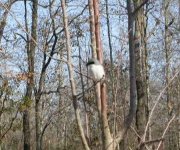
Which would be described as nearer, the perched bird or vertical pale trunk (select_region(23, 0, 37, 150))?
the perched bird

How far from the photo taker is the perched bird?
285 cm

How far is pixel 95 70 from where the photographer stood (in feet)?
10.1

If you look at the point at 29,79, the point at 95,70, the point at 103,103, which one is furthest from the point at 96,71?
the point at 29,79

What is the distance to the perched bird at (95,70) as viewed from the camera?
285 cm

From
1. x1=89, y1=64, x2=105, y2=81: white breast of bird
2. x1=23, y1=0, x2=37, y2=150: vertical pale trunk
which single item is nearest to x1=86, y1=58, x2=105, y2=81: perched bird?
x1=89, y1=64, x2=105, y2=81: white breast of bird

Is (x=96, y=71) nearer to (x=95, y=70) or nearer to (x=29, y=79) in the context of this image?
(x=95, y=70)

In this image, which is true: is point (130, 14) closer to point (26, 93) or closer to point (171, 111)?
point (26, 93)

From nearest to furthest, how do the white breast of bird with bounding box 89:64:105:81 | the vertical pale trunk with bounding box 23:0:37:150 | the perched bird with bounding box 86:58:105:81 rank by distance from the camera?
1. the perched bird with bounding box 86:58:105:81
2. the white breast of bird with bounding box 89:64:105:81
3. the vertical pale trunk with bounding box 23:0:37:150

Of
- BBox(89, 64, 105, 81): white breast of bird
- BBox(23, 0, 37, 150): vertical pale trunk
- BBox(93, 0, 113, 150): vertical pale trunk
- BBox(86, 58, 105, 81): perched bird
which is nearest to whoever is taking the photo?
BBox(93, 0, 113, 150): vertical pale trunk

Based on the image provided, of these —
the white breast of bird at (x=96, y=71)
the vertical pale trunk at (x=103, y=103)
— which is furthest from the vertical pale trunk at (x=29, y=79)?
the vertical pale trunk at (x=103, y=103)

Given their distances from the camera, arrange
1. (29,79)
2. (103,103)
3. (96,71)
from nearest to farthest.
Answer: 1. (103,103)
2. (96,71)
3. (29,79)

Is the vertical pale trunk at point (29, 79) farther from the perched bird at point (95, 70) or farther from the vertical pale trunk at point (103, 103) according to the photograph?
the vertical pale trunk at point (103, 103)

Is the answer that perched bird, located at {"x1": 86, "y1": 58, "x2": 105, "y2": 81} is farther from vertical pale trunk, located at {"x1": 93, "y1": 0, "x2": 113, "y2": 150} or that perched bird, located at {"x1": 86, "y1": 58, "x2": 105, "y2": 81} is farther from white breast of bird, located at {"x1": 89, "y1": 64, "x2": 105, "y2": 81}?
vertical pale trunk, located at {"x1": 93, "y1": 0, "x2": 113, "y2": 150}

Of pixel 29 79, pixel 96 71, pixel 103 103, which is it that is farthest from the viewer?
pixel 29 79
